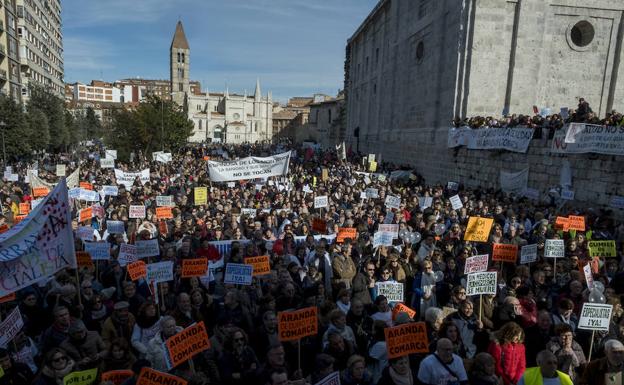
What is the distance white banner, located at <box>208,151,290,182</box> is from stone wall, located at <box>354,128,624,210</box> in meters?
7.71

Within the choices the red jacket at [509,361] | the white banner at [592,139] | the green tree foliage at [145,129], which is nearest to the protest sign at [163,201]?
the red jacket at [509,361]

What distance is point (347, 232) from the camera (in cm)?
953

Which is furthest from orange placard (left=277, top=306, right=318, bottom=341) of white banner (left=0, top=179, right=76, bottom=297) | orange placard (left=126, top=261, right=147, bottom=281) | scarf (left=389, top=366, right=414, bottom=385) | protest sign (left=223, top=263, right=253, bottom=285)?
orange placard (left=126, top=261, right=147, bottom=281)

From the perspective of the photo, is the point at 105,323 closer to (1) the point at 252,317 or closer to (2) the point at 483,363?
(1) the point at 252,317

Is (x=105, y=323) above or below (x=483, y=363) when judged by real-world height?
below

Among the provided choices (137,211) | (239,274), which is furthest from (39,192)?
(239,274)

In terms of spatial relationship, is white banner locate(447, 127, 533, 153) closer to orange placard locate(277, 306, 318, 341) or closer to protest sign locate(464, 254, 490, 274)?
protest sign locate(464, 254, 490, 274)

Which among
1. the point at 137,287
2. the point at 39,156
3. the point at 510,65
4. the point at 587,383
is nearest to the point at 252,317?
the point at 137,287

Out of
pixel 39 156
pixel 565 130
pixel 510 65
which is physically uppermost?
pixel 510 65

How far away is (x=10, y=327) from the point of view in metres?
4.74

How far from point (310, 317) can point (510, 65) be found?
17.2 metres

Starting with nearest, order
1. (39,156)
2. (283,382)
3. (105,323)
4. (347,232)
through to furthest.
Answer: (283,382) → (105,323) → (347,232) → (39,156)

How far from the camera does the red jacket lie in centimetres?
460

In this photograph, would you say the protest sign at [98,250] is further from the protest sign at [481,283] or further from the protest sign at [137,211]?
the protest sign at [481,283]
